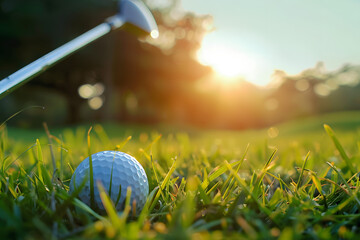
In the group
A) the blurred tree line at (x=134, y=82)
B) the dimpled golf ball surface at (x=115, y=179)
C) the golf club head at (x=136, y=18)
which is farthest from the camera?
the blurred tree line at (x=134, y=82)

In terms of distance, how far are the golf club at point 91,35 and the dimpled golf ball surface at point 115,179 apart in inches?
12.8

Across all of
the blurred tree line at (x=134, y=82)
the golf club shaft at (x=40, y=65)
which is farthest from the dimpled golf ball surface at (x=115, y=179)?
the blurred tree line at (x=134, y=82)

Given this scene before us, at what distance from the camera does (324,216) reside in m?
0.72

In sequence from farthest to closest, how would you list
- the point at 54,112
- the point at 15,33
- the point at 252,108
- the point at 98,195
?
1. the point at 252,108
2. the point at 54,112
3. the point at 15,33
4. the point at 98,195

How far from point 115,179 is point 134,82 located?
16.5 metres

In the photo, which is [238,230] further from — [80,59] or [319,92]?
[319,92]

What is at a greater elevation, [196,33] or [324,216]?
[196,33]

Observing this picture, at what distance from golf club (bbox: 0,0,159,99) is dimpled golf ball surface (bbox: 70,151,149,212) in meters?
0.33

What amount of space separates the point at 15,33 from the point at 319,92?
76.3 ft

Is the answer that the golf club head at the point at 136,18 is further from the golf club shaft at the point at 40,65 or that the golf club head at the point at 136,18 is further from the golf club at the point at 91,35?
the golf club shaft at the point at 40,65

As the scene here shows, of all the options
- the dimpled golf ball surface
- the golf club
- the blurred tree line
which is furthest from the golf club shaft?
the blurred tree line

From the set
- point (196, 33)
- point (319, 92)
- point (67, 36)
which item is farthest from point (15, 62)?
point (319, 92)

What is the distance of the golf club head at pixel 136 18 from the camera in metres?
1.83

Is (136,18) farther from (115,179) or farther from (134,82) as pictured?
(134,82)
